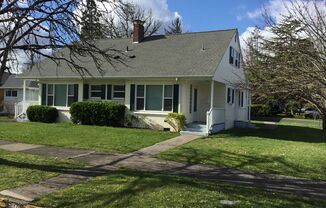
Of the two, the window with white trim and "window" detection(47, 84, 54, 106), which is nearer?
"window" detection(47, 84, 54, 106)

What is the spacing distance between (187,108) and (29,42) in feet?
41.4

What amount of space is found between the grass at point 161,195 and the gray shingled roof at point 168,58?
12.0m

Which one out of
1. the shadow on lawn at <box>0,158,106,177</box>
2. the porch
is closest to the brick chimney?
the porch

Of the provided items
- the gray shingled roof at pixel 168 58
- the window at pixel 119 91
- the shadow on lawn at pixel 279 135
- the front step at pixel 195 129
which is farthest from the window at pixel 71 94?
the shadow on lawn at pixel 279 135

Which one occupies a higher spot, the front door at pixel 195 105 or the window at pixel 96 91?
the window at pixel 96 91

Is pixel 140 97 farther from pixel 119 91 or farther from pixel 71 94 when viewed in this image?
pixel 71 94

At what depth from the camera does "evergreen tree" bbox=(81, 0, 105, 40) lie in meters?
10.7

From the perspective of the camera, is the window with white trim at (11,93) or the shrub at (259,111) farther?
the shrub at (259,111)

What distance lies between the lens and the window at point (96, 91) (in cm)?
2498

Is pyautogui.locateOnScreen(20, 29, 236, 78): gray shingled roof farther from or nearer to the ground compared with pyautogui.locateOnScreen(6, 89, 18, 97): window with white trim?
farther from the ground

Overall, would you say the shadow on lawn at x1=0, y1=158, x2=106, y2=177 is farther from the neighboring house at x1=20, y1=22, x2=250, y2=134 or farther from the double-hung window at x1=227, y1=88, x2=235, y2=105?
the double-hung window at x1=227, y1=88, x2=235, y2=105

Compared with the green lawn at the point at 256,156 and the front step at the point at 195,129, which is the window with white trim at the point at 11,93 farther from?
the green lawn at the point at 256,156

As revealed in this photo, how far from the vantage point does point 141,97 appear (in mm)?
23156

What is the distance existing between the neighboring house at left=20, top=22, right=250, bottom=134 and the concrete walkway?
7.34 m
